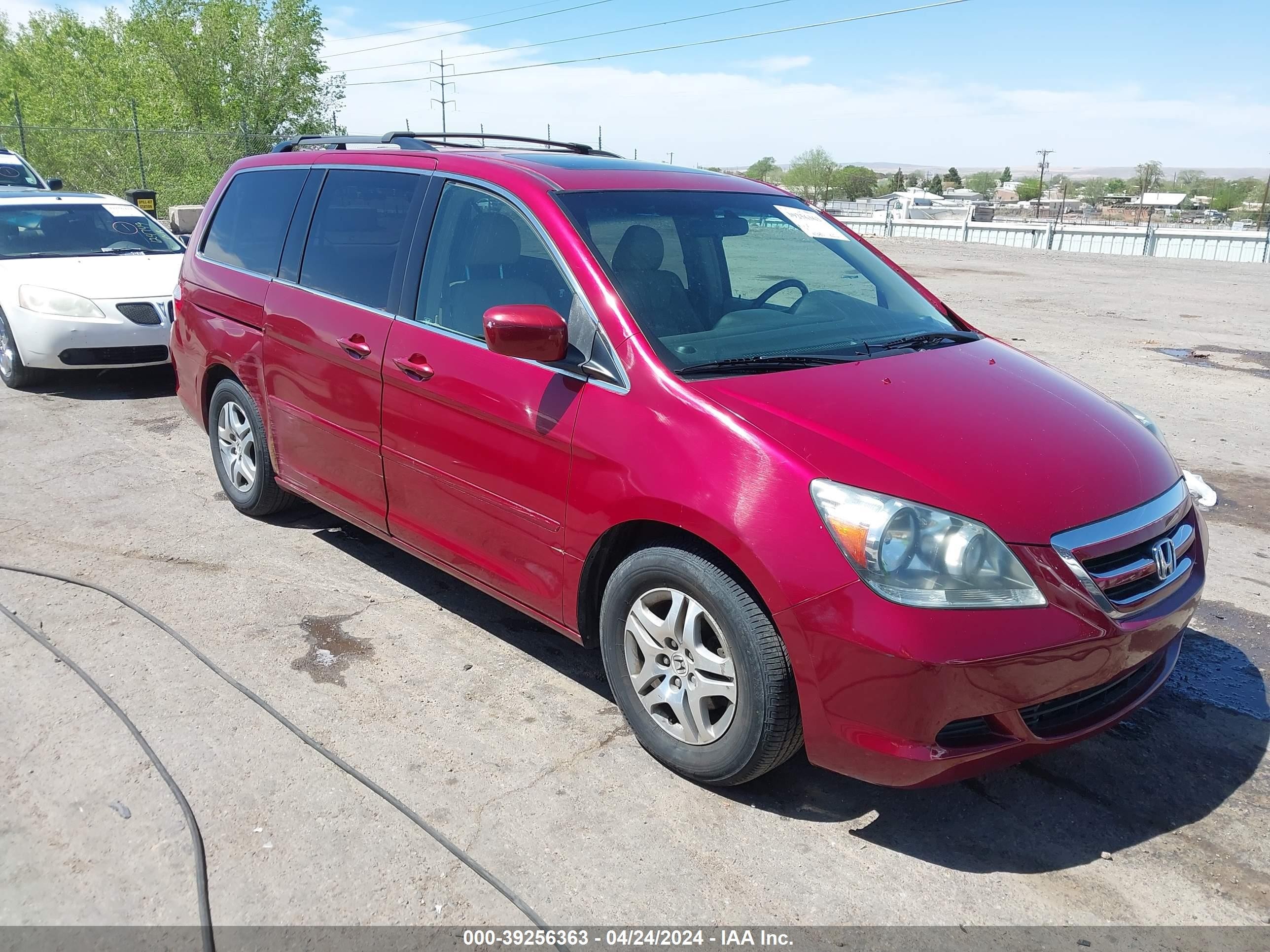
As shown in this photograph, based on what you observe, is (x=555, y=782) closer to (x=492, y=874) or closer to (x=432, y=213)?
(x=492, y=874)

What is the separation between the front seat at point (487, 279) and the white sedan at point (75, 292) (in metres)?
4.88

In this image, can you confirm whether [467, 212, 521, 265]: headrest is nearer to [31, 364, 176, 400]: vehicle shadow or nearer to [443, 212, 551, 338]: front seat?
[443, 212, 551, 338]: front seat

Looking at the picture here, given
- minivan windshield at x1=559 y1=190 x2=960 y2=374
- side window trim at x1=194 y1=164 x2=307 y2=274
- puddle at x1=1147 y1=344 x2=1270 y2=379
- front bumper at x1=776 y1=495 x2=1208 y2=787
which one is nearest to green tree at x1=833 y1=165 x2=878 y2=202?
puddle at x1=1147 y1=344 x2=1270 y2=379

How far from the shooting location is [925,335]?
12.4 feet

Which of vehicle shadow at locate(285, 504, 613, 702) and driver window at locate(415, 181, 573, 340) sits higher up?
driver window at locate(415, 181, 573, 340)

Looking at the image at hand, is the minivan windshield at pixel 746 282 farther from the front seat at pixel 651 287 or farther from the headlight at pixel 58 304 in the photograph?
the headlight at pixel 58 304

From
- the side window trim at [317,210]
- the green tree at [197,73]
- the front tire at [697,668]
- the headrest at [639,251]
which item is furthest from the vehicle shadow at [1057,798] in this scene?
the green tree at [197,73]

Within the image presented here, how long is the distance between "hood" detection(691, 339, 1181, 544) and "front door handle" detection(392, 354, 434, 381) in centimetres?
120

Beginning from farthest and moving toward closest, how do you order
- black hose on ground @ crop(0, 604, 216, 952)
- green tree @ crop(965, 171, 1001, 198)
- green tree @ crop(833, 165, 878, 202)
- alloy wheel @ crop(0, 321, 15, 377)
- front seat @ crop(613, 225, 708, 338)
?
green tree @ crop(965, 171, 1001, 198) < green tree @ crop(833, 165, 878, 202) < alloy wheel @ crop(0, 321, 15, 377) < front seat @ crop(613, 225, 708, 338) < black hose on ground @ crop(0, 604, 216, 952)

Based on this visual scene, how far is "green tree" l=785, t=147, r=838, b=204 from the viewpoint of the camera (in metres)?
87.7

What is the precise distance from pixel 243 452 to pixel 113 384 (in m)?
4.34

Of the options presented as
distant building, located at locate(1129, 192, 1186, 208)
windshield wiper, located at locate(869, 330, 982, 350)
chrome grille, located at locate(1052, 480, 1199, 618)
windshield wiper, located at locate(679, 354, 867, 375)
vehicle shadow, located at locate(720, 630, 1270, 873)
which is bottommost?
vehicle shadow, located at locate(720, 630, 1270, 873)

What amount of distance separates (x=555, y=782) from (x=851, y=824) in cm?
92

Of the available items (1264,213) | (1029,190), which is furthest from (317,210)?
(1029,190)
